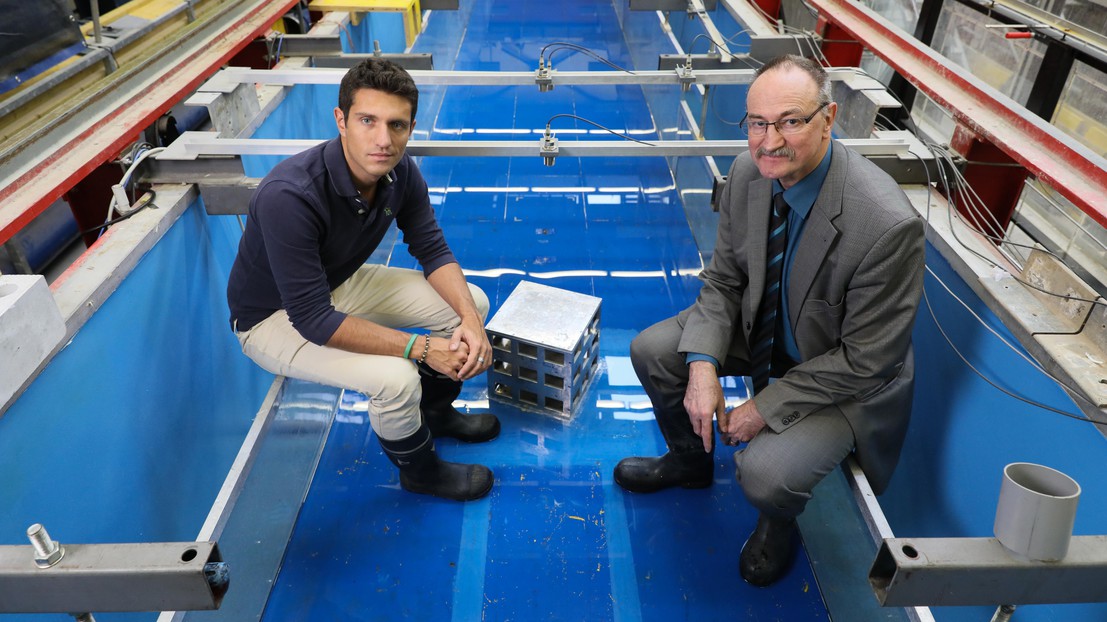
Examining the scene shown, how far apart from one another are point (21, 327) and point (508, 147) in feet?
4.85

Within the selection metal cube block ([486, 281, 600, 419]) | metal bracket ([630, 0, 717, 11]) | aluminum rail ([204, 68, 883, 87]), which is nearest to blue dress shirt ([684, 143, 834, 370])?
metal cube block ([486, 281, 600, 419])

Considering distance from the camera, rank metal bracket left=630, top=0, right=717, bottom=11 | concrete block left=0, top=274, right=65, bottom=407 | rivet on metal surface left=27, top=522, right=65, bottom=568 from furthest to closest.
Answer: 1. metal bracket left=630, top=0, right=717, bottom=11
2. concrete block left=0, top=274, right=65, bottom=407
3. rivet on metal surface left=27, top=522, right=65, bottom=568

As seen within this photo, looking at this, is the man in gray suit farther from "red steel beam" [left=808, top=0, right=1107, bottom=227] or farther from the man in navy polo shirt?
the man in navy polo shirt

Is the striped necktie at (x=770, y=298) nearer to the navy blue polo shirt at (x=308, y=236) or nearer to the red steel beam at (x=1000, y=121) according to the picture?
the red steel beam at (x=1000, y=121)

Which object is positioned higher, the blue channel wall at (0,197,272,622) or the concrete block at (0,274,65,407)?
the concrete block at (0,274,65,407)

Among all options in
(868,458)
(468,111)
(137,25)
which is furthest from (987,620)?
(468,111)

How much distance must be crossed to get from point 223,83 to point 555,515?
6.14 ft

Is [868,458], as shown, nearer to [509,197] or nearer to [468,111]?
[509,197]

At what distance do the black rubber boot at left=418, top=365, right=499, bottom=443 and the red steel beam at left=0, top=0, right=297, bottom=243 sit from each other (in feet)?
3.93

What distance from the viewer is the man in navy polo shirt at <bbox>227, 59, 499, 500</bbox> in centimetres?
172

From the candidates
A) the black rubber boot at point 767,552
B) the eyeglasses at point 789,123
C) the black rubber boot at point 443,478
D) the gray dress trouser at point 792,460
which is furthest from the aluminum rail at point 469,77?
the black rubber boot at point 767,552

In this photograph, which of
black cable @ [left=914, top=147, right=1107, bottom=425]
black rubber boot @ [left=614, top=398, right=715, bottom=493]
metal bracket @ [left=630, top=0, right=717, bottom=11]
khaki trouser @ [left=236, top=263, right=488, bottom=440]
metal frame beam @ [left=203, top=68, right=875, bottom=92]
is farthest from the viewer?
metal bracket @ [left=630, top=0, right=717, bottom=11]

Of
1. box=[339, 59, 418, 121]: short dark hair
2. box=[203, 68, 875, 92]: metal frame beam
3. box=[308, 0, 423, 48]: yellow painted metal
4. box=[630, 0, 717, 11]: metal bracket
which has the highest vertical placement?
box=[630, 0, 717, 11]: metal bracket

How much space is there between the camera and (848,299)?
1.61 metres
